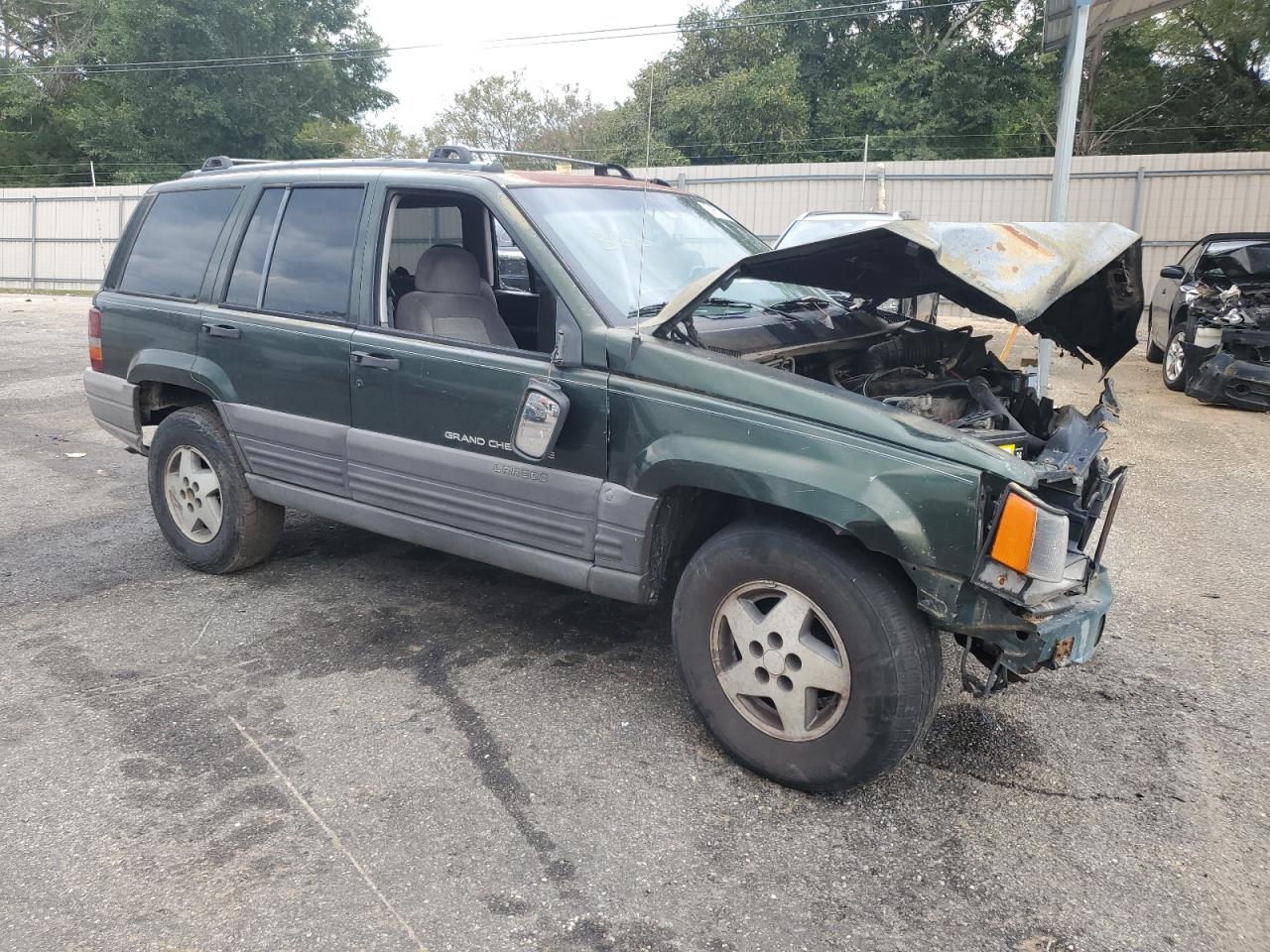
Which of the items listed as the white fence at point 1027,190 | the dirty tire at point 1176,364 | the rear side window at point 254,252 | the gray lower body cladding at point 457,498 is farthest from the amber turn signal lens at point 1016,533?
the white fence at point 1027,190

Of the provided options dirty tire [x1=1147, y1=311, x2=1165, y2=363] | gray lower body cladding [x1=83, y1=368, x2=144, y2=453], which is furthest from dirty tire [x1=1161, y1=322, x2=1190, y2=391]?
gray lower body cladding [x1=83, y1=368, x2=144, y2=453]

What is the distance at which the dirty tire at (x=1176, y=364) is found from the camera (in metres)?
10.5

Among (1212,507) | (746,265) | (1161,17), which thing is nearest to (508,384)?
(746,265)

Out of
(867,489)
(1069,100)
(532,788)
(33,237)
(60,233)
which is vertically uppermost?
(1069,100)

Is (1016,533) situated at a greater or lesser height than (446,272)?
lesser

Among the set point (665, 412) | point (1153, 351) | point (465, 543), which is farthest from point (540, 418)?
point (1153, 351)

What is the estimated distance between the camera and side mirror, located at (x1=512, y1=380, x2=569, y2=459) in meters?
3.56

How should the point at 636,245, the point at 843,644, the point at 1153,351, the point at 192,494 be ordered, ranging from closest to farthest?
1. the point at 843,644
2. the point at 636,245
3. the point at 192,494
4. the point at 1153,351

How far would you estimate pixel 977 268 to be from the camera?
10.3 feet

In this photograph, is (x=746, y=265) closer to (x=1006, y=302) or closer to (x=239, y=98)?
(x=1006, y=302)

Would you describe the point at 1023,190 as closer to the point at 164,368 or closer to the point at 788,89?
the point at 788,89

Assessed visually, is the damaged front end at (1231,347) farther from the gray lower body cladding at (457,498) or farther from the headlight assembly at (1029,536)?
the gray lower body cladding at (457,498)

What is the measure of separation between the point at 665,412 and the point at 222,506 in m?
2.60

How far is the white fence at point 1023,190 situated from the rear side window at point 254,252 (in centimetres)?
1313
